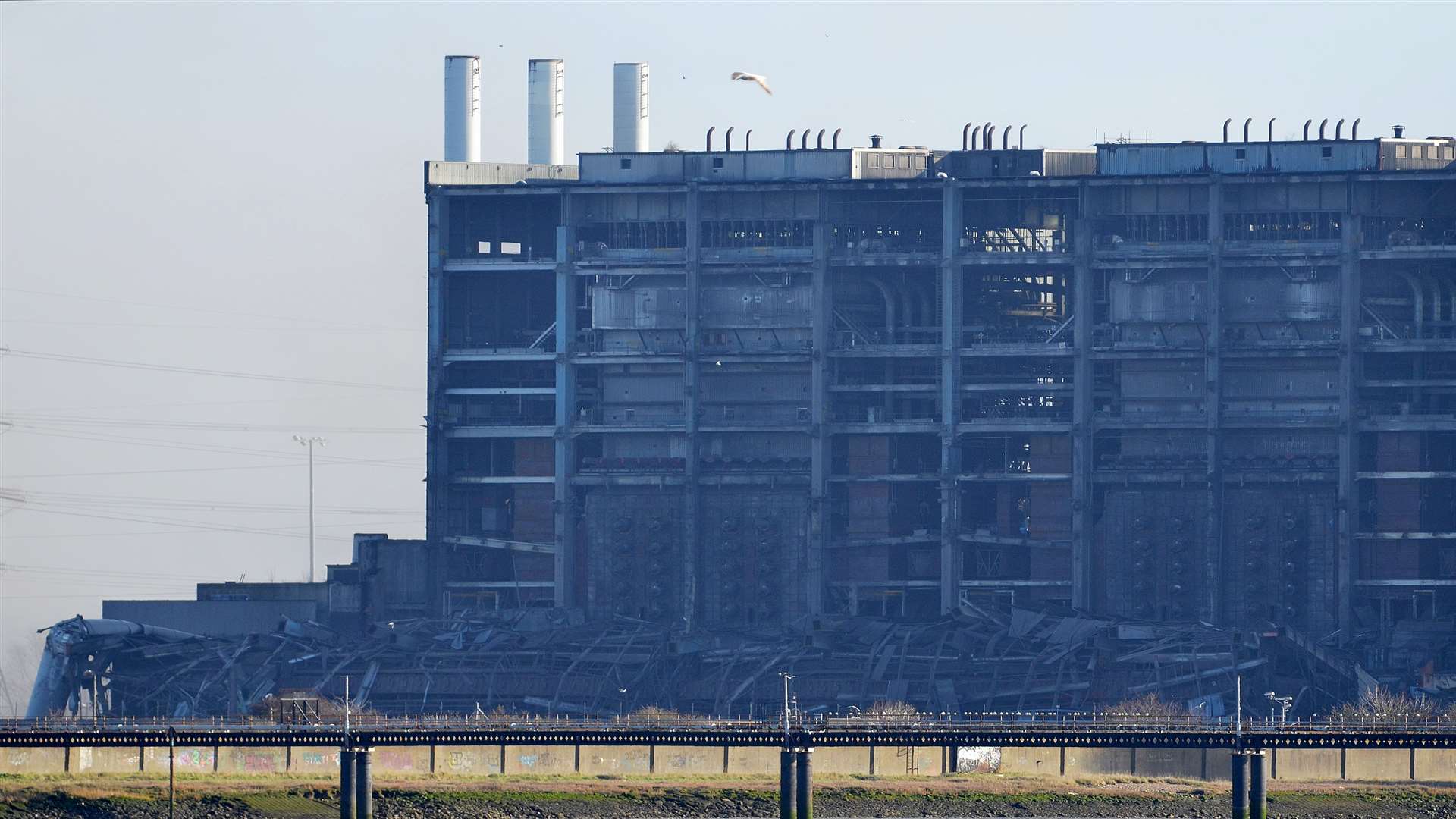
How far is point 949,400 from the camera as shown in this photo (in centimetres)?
14375

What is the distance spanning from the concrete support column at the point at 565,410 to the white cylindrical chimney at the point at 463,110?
7.70 meters

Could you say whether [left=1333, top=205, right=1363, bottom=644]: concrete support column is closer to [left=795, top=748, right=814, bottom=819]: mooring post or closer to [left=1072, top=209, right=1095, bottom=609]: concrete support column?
[left=1072, top=209, right=1095, bottom=609]: concrete support column

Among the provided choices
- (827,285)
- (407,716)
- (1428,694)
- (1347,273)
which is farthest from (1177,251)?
(407,716)

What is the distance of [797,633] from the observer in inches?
5492

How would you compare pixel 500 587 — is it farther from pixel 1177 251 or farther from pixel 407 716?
pixel 1177 251

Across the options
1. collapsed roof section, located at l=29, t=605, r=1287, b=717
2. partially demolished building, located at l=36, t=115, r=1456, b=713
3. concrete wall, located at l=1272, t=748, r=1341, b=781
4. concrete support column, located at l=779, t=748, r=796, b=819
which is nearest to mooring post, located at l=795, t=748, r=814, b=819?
concrete support column, located at l=779, t=748, r=796, b=819

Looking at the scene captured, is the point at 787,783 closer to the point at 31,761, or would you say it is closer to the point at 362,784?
the point at 362,784

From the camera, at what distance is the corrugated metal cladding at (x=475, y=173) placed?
486 ft

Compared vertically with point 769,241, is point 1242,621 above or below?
below

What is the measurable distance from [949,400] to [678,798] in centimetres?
4524

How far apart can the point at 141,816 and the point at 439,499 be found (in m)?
52.3

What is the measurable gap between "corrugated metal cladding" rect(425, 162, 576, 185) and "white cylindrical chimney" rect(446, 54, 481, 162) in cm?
148

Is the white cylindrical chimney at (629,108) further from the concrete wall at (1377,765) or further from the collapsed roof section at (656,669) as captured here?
the concrete wall at (1377,765)

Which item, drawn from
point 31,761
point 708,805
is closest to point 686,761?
point 708,805
